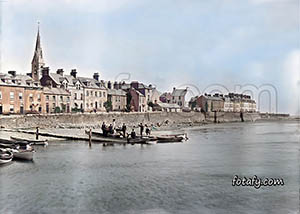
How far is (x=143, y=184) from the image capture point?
2309 centimetres

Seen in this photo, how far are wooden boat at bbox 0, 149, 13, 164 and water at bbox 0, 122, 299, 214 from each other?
2.30ft

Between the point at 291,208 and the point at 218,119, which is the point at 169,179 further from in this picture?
the point at 218,119

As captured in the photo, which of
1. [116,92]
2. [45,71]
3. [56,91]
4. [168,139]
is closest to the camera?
[168,139]

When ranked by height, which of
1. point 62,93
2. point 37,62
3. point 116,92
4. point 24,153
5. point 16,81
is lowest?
point 24,153

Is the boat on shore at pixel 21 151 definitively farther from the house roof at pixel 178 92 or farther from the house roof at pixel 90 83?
the house roof at pixel 178 92

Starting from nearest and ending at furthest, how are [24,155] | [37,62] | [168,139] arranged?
[24,155] → [168,139] → [37,62]

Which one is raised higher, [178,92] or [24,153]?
[178,92]

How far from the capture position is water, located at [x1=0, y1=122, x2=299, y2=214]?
18.3 m

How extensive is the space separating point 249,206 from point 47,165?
16.4 metres

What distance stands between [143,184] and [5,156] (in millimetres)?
11615

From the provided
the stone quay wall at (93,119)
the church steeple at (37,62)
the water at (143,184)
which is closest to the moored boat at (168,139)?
the water at (143,184)

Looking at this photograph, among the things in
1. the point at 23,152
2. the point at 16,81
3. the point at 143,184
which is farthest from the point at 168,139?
the point at 16,81

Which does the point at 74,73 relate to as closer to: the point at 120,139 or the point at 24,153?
the point at 120,139

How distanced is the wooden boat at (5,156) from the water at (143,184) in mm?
702
